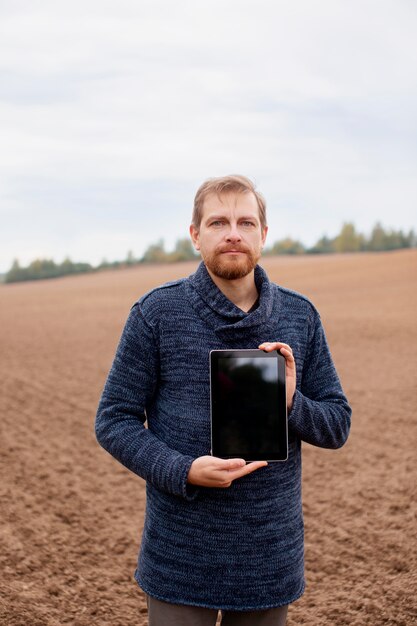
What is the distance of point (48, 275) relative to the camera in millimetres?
72438

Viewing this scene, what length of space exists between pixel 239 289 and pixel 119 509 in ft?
15.1

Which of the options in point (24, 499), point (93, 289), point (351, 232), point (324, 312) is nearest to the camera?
point (24, 499)

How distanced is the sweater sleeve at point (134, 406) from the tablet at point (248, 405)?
161mm

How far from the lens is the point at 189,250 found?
8231 cm

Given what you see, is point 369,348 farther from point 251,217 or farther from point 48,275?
point 48,275

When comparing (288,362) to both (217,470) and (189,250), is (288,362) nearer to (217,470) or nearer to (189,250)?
(217,470)

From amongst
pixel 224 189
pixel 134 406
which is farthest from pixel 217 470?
pixel 224 189

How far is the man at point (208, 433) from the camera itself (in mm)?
2088

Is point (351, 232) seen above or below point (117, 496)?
above

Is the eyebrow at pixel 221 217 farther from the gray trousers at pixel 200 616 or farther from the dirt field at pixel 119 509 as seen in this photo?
the dirt field at pixel 119 509

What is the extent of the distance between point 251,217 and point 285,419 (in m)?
0.63

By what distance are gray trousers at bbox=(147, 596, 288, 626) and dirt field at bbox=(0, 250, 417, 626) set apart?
78.4 inches

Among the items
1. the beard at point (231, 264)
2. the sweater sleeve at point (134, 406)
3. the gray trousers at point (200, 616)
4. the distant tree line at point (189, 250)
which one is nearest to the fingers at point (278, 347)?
the beard at point (231, 264)

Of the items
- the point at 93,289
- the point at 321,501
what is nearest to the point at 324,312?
the point at 321,501
